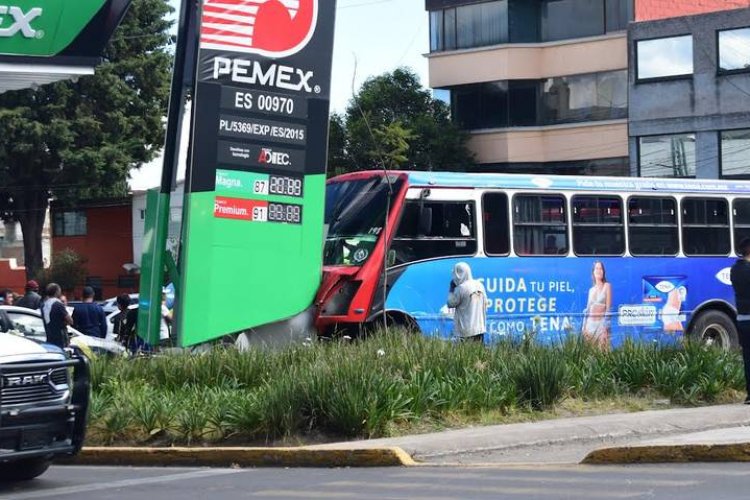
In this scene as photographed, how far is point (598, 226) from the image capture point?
20.5 m

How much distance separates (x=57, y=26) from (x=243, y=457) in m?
10.0

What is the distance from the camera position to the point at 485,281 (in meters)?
18.9

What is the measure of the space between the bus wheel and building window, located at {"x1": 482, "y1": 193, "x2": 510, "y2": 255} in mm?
4313

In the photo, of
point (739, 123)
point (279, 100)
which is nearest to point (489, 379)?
point (279, 100)

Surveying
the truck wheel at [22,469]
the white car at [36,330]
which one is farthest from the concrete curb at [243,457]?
the white car at [36,330]

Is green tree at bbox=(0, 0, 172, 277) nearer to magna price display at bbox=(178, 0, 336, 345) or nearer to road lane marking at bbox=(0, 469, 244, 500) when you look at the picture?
magna price display at bbox=(178, 0, 336, 345)

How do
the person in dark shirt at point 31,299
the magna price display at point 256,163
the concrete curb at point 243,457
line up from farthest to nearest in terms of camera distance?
the person in dark shirt at point 31,299 → the magna price display at point 256,163 → the concrete curb at point 243,457

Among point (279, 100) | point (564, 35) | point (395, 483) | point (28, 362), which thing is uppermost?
point (564, 35)

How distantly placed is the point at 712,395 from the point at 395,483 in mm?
5698

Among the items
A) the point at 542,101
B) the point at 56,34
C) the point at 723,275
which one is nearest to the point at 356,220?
the point at 56,34

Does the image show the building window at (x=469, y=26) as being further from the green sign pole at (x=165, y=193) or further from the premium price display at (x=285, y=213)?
the green sign pole at (x=165, y=193)

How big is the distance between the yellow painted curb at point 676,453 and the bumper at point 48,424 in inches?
172

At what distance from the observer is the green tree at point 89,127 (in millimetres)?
50000

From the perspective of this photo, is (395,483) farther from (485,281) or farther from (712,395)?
(485,281)
